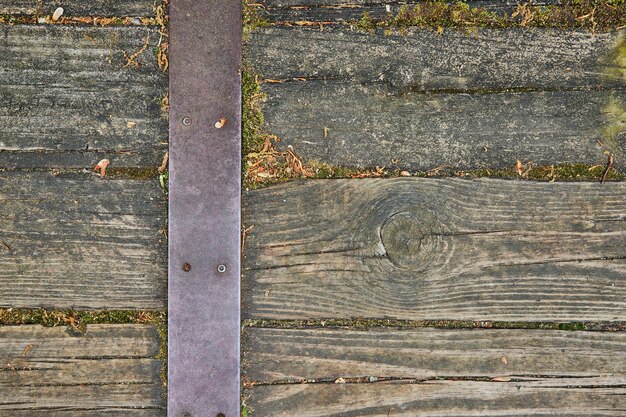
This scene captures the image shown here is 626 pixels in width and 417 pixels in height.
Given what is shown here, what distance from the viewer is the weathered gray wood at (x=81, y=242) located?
8.34ft

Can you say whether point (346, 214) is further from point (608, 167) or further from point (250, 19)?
point (608, 167)

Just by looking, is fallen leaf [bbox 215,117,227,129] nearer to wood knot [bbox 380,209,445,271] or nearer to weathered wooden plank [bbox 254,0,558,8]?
weathered wooden plank [bbox 254,0,558,8]

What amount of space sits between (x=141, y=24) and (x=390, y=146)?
119 centimetres

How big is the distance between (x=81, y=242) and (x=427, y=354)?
158 cm

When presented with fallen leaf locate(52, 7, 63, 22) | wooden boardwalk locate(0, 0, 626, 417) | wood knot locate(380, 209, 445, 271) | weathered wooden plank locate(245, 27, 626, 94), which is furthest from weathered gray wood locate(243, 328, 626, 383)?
fallen leaf locate(52, 7, 63, 22)

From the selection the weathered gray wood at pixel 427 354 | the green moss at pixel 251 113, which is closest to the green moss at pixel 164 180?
the green moss at pixel 251 113

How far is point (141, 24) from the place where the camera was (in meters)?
2.53

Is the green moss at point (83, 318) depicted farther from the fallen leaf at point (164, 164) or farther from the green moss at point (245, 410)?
the fallen leaf at point (164, 164)

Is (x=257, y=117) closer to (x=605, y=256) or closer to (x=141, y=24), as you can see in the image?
(x=141, y=24)

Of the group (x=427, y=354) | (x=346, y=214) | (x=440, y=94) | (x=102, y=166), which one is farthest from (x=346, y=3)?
(x=427, y=354)

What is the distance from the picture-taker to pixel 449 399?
2584mm

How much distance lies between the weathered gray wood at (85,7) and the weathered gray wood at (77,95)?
0.22 ft

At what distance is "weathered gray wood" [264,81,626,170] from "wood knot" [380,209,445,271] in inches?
9.0

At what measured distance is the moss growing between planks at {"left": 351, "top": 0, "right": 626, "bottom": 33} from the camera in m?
2.54
